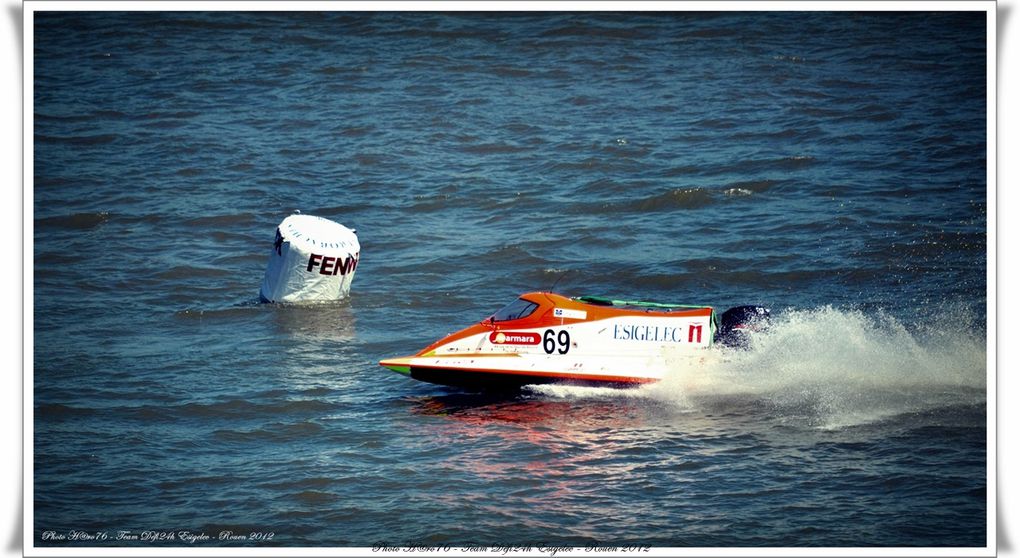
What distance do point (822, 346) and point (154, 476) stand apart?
8880 mm

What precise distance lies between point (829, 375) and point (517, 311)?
4356 mm

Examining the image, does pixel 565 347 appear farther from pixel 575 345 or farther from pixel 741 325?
pixel 741 325

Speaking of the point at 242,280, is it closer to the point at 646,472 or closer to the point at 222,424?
the point at 222,424

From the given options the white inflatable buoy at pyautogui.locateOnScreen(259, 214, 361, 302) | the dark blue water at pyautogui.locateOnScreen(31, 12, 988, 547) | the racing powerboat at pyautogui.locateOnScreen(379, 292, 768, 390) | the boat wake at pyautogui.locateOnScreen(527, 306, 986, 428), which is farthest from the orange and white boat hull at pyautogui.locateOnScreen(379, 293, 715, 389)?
the white inflatable buoy at pyautogui.locateOnScreen(259, 214, 361, 302)

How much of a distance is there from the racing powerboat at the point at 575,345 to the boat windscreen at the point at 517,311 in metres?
0.01

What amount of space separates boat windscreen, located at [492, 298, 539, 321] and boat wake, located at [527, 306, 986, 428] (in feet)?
3.40

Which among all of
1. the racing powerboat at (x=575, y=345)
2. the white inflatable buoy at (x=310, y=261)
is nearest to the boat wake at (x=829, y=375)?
the racing powerboat at (x=575, y=345)

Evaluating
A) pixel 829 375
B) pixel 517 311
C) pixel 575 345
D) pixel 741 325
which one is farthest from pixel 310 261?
pixel 829 375

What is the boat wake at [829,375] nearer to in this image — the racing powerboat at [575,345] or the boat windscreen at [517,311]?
the racing powerboat at [575,345]

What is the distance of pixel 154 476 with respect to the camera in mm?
14352

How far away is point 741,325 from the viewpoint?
1694 centimetres

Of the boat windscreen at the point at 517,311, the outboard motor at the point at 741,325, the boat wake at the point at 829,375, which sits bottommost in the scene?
the boat wake at the point at 829,375

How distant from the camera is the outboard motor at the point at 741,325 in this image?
659 inches

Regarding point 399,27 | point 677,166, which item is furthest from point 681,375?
point 399,27
